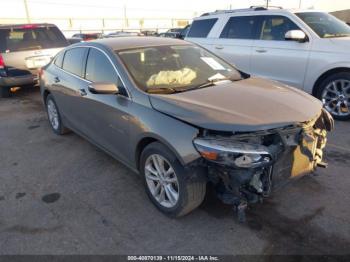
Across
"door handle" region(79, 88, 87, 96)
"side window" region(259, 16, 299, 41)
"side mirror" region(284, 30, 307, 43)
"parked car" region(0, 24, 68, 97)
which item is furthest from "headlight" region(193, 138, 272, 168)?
"parked car" region(0, 24, 68, 97)

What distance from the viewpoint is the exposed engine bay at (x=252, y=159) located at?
2578 millimetres

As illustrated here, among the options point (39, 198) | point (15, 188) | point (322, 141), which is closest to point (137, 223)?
point (39, 198)

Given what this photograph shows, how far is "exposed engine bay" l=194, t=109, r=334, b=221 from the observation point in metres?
2.58

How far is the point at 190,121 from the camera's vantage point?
2756mm

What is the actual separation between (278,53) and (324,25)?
3.19 ft

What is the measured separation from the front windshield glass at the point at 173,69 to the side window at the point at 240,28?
117 inches

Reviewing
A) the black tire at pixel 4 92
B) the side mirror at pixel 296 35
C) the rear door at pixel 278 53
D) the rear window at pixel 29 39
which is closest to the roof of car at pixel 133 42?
the side mirror at pixel 296 35

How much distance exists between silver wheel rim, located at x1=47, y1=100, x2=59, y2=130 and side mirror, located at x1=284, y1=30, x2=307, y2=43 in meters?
4.37

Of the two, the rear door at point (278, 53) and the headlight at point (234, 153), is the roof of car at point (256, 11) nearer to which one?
the rear door at point (278, 53)

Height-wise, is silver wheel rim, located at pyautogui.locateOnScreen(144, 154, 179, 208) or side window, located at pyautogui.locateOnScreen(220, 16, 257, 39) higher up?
side window, located at pyautogui.locateOnScreen(220, 16, 257, 39)

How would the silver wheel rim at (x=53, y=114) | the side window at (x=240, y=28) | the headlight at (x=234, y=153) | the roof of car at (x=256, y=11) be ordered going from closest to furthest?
the headlight at (x=234, y=153) < the silver wheel rim at (x=53, y=114) < the roof of car at (x=256, y=11) < the side window at (x=240, y=28)

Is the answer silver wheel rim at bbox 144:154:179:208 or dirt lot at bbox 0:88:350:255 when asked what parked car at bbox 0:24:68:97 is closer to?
dirt lot at bbox 0:88:350:255

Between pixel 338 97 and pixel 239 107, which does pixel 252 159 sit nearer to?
pixel 239 107

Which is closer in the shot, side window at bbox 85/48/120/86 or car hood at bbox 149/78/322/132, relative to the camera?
car hood at bbox 149/78/322/132
